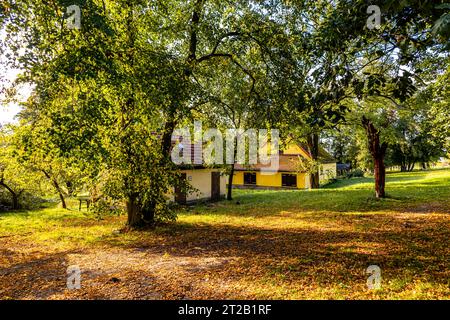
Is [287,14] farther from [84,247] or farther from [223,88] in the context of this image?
[84,247]

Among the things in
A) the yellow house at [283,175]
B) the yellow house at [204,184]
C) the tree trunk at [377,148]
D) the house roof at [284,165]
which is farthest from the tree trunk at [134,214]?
the house roof at [284,165]

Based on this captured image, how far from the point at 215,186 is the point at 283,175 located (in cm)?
1350

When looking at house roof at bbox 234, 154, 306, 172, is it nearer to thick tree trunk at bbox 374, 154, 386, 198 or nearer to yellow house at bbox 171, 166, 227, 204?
yellow house at bbox 171, 166, 227, 204

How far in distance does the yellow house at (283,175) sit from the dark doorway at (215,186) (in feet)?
28.2

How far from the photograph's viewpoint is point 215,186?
24.7m

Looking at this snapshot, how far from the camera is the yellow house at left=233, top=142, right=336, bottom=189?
34.2 m

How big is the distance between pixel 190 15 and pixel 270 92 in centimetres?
462

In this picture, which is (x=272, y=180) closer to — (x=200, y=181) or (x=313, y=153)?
(x=313, y=153)

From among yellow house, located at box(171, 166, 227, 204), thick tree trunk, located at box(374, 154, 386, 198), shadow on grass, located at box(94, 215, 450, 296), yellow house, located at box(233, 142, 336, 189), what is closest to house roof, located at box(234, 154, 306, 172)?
yellow house, located at box(233, 142, 336, 189)

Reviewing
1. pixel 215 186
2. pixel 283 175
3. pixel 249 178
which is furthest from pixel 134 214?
pixel 249 178

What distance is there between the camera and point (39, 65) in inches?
294

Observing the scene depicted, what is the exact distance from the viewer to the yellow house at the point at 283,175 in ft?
→ 112

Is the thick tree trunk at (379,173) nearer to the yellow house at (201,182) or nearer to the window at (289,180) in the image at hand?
the yellow house at (201,182)
